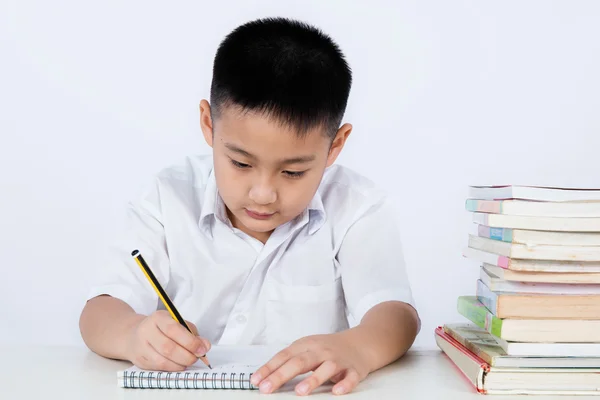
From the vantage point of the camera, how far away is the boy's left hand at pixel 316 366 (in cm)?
83

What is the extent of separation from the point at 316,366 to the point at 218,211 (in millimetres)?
529

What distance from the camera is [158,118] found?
7.73 ft

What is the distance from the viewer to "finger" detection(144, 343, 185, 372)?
0.90 metres

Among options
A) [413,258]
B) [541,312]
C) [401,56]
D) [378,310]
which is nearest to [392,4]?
[401,56]

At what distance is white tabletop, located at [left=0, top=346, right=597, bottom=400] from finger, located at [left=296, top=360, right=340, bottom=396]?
0.5 inches

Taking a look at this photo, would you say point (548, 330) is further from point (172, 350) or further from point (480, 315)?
point (172, 350)

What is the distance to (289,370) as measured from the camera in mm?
843

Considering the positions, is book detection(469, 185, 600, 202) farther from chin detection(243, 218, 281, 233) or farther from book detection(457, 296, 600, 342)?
chin detection(243, 218, 281, 233)

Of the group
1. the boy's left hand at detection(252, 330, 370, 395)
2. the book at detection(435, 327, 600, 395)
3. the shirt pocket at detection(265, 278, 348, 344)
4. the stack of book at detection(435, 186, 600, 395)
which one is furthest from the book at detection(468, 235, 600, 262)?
the shirt pocket at detection(265, 278, 348, 344)

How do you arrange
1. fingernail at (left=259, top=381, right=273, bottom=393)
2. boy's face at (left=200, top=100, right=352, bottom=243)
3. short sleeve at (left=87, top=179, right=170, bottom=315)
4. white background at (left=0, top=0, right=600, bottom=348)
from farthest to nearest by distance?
white background at (left=0, top=0, right=600, bottom=348), short sleeve at (left=87, top=179, right=170, bottom=315), boy's face at (left=200, top=100, right=352, bottom=243), fingernail at (left=259, top=381, right=273, bottom=393)

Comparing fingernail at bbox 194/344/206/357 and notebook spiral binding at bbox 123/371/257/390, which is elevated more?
fingernail at bbox 194/344/206/357

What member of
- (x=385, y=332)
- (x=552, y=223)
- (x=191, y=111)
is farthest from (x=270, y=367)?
(x=191, y=111)

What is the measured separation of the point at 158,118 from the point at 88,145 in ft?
0.78

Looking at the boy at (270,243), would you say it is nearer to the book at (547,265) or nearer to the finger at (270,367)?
the finger at (270,367)
